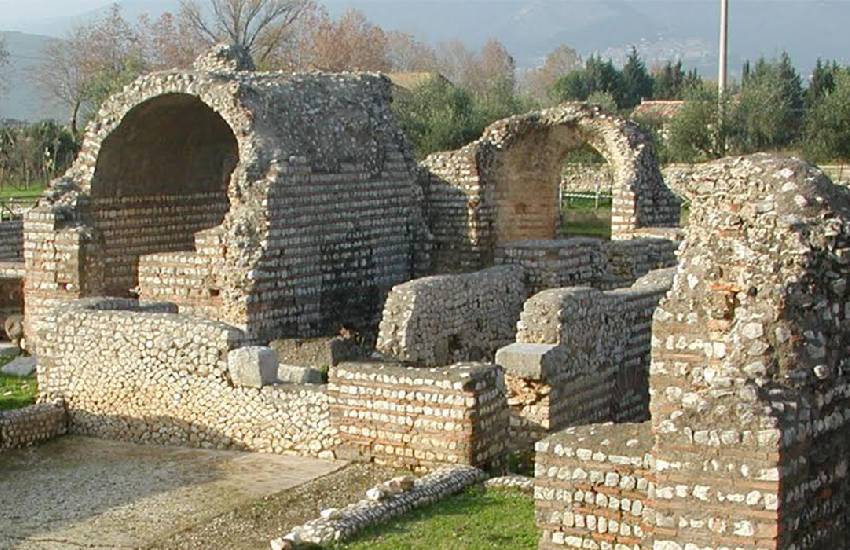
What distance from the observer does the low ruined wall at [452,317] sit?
1419 centimetres

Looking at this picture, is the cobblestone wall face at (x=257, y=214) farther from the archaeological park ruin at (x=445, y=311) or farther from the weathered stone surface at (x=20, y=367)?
the weathered stone surface at (x=20, y=367)

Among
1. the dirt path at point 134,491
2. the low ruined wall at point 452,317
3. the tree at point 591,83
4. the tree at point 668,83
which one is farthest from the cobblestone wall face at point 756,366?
the tree at point 668,83

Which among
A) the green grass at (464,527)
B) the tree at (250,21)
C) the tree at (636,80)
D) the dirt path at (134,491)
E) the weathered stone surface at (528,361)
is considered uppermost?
the tree at (250,21)

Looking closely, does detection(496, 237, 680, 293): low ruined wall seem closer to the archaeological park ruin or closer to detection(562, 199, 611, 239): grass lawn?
the archaeological park ruin

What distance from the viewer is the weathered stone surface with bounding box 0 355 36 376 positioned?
1722 cm

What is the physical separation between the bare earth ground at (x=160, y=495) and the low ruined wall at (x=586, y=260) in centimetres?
629

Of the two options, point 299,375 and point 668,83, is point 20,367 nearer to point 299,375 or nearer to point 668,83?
point 299,375

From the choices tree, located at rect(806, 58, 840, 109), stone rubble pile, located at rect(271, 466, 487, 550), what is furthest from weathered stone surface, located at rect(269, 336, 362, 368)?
tree, located at rect(806, 58, 840, 109)

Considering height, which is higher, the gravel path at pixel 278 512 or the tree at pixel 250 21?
the tree at pixel 250 21

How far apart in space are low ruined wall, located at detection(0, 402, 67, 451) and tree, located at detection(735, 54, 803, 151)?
3120 cm

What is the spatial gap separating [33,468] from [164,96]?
6482 mm

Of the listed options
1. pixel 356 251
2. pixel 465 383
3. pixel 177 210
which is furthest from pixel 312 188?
pixel 465 383

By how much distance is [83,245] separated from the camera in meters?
17.8

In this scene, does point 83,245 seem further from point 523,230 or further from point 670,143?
point 670,143
